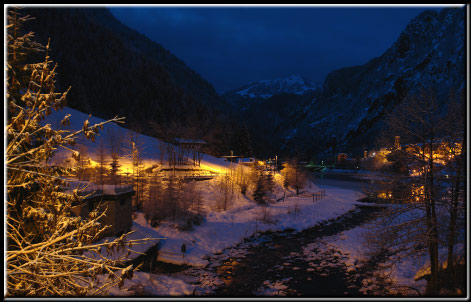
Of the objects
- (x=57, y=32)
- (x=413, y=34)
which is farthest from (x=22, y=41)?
(x=413, y=34)

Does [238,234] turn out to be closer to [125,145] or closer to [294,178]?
[294,178]

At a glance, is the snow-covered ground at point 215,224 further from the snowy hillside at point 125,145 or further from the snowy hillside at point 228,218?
the snowy hillside at point 125,145

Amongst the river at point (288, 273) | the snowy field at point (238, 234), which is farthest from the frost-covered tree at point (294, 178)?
the river at point (288, 273)

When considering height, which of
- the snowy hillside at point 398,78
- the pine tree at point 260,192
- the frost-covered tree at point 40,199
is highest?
the snowy hillside at point 398,78

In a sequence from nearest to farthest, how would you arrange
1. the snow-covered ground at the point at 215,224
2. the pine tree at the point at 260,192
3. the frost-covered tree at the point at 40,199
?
the frost-covered tree at the point at 40,199 → the snow-covered ground at the point at 215,224 → the pine tree at the point at 260,192

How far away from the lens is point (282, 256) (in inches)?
810

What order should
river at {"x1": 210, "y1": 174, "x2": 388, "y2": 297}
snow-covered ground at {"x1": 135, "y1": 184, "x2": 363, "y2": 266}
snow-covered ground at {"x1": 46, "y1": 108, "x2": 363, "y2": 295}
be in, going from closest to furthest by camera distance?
river at {"x1": 210, "y1": 174, "x2": 388, "y2": 297} → snow-covered ground at {"x1": 46, "y1": 108, "x2": 363, "y2": 295} → snow-covered ground at {"x1": 135, "y1": 184, "x2": 363, "y2": 266}

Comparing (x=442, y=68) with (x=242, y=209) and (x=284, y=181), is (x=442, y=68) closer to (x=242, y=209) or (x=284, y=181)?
(x=284, y=181)

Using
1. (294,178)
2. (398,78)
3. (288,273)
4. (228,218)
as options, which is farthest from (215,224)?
(398,78)

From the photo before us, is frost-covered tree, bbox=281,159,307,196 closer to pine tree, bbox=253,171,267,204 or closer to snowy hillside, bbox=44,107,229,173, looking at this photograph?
snowy hillside, bbox=44,107,229,173

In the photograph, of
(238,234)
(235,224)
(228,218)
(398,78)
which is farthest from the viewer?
(398,78)

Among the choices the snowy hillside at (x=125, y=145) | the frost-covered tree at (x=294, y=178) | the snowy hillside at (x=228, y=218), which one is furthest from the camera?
the frost-covered tree at (x=294, y=178)

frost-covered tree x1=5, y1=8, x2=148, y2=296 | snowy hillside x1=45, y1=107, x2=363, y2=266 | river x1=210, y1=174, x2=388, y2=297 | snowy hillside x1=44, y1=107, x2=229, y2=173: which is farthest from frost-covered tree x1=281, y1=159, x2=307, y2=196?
frost-covered tree x1=5, y1=8, x2=148, y2=296

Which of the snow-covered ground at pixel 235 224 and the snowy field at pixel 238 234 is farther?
the snow-covered ground at pixel 235 224
